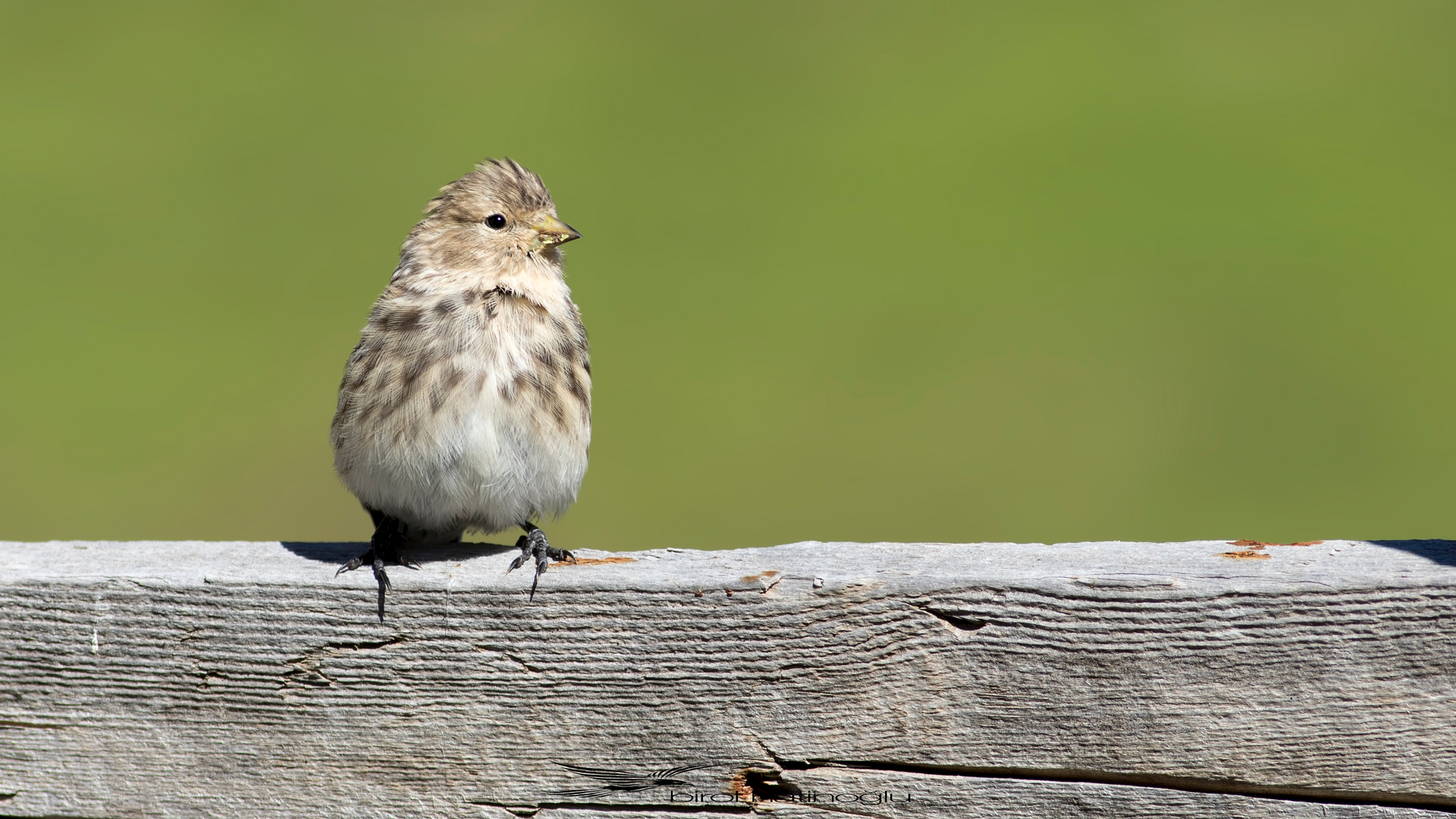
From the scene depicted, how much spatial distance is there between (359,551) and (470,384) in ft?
3.17

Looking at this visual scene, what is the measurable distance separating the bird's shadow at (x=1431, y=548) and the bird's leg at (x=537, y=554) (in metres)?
1.65

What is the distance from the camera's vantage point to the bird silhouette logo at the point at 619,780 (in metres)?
2.53

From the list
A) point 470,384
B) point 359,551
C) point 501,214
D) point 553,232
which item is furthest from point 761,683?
point 501,214

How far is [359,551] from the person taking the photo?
9.94ft

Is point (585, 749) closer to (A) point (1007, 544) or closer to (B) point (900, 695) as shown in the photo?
(B) point (900, 695)

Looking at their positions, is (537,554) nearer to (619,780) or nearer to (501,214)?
(619,780)

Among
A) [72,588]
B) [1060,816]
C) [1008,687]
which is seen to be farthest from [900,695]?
[72,588]

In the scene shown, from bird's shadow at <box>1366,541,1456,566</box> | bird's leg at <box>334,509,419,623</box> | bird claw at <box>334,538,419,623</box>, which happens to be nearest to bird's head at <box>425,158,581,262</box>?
bird's leg at <box>334,509,419,623</box>

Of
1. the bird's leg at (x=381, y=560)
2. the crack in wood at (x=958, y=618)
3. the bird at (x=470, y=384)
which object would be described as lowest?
the bird's leg at (x=381, y=560)

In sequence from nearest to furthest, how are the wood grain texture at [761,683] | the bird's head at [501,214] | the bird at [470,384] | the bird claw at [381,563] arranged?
the wood grain texture at [761,683] < the bird claw at [381,563] < the bird at [470,384] < the bird's head at [501,214]

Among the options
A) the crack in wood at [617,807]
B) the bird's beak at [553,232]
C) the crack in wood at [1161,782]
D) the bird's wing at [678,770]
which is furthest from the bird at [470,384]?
the crack in wood at [1161,782]

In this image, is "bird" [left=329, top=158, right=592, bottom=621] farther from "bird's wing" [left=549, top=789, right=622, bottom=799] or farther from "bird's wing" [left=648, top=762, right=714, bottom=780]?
"bird's wing" [left=648, top=762, right=714, bottom=780]

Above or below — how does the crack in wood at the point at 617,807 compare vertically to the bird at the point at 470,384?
below

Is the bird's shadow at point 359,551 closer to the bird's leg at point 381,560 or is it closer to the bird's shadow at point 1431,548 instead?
the bird's leg at point 381,560
